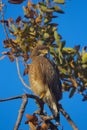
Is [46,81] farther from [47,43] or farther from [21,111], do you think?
[21,111]

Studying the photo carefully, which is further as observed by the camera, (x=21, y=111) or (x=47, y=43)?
(x=47, y=43)

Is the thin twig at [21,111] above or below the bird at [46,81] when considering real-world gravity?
below

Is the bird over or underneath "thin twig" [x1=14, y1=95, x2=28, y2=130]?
over

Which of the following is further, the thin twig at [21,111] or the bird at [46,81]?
the bird at [46,81]

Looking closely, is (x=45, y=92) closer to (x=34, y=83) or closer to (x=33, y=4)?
(x=34, y=83)

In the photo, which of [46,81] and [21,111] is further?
[46,81]

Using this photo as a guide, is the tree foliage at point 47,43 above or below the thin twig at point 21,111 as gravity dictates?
above

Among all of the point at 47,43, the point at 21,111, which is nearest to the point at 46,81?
the point at 47,43

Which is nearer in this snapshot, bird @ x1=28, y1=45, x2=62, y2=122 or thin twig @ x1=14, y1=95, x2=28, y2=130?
thin twig @ x1=14, y1=95, x2=28, y2=130

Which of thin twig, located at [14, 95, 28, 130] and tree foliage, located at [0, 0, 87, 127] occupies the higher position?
tree foliage, located at [0, 0, 87, 127]

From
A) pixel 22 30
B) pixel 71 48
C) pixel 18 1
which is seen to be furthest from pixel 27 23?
pixel 18 1

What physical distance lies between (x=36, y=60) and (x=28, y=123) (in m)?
1.75

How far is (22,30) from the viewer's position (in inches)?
108

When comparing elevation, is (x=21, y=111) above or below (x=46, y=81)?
below
